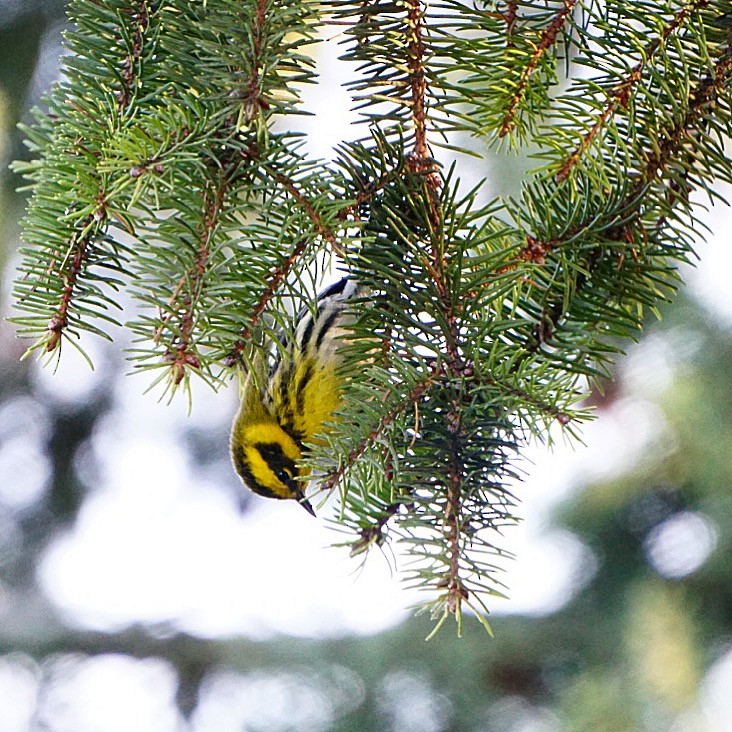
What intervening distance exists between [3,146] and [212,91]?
91cm

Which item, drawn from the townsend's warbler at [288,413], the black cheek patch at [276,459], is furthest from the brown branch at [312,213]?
the black cheek patch at [276,459]

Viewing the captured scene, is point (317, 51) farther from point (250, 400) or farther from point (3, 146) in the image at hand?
point (250, 400)

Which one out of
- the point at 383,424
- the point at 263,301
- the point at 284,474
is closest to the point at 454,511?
the point at 383,424

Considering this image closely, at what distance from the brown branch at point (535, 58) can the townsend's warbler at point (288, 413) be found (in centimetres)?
41

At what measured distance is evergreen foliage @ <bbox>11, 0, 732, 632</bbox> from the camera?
0.55 metres

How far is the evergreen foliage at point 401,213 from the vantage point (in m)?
0.55

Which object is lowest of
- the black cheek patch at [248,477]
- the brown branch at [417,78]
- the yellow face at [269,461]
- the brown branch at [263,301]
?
the black cheek patch at [248,477]

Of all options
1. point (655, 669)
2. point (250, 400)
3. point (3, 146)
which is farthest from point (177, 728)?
point (3, 146)

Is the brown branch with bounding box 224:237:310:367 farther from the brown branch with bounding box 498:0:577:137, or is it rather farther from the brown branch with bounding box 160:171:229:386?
the brown branch with bounding box 498:0:577:137

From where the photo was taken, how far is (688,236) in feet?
2.16

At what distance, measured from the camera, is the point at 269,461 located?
45.4 inches

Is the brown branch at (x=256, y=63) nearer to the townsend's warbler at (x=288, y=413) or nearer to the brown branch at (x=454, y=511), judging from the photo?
the brown branch at (x=454, y=511)

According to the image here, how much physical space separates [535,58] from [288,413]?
0.62 meters

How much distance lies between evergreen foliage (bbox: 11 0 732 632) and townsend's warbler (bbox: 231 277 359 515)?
1.41 feet
